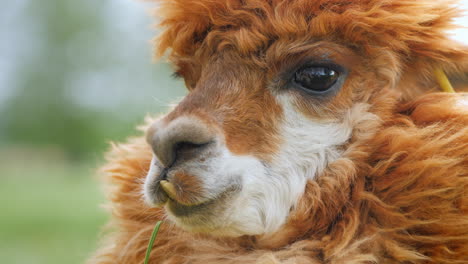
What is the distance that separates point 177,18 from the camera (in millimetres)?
2217

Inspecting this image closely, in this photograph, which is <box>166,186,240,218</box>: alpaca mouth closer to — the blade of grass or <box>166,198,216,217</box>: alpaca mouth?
<box>166,198,216,217</box>: alpaca mouth

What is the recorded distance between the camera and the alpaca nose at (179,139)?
5.86 feet

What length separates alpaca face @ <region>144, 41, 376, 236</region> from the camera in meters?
1.82

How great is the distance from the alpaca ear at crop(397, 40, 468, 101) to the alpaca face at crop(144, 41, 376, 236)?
0.62ft

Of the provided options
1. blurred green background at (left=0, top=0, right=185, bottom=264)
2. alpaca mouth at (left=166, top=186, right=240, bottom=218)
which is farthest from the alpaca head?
Answer: blurred green background at (left=0, top=0, right=185, bottom=264)

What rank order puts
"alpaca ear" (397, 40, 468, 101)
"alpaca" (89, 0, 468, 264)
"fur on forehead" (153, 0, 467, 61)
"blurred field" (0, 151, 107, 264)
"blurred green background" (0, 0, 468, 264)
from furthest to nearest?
"blurred green background" (0, 0, 468, 264) → "blurred field" (0, 151, 107, 264) → "alpaca ear" (397, 40, 468, 101) → "fur on forehead" (153, 0, 467, 61) → "alpaca" (89, 0, 468, 264)

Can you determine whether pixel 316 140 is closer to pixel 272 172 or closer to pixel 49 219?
pixel 272 172

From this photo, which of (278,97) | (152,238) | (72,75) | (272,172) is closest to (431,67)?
(278,97)

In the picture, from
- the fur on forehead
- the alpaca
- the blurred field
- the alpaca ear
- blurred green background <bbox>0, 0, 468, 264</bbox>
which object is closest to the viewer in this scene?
the alpaca

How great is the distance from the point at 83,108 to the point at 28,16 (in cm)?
577

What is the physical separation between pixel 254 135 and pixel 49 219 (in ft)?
19.3

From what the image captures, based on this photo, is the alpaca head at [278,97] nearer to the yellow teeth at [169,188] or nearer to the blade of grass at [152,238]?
the yellow teeth at [169,188]

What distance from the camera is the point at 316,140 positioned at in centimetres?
198

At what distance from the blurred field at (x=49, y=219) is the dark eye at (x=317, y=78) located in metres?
1.39
